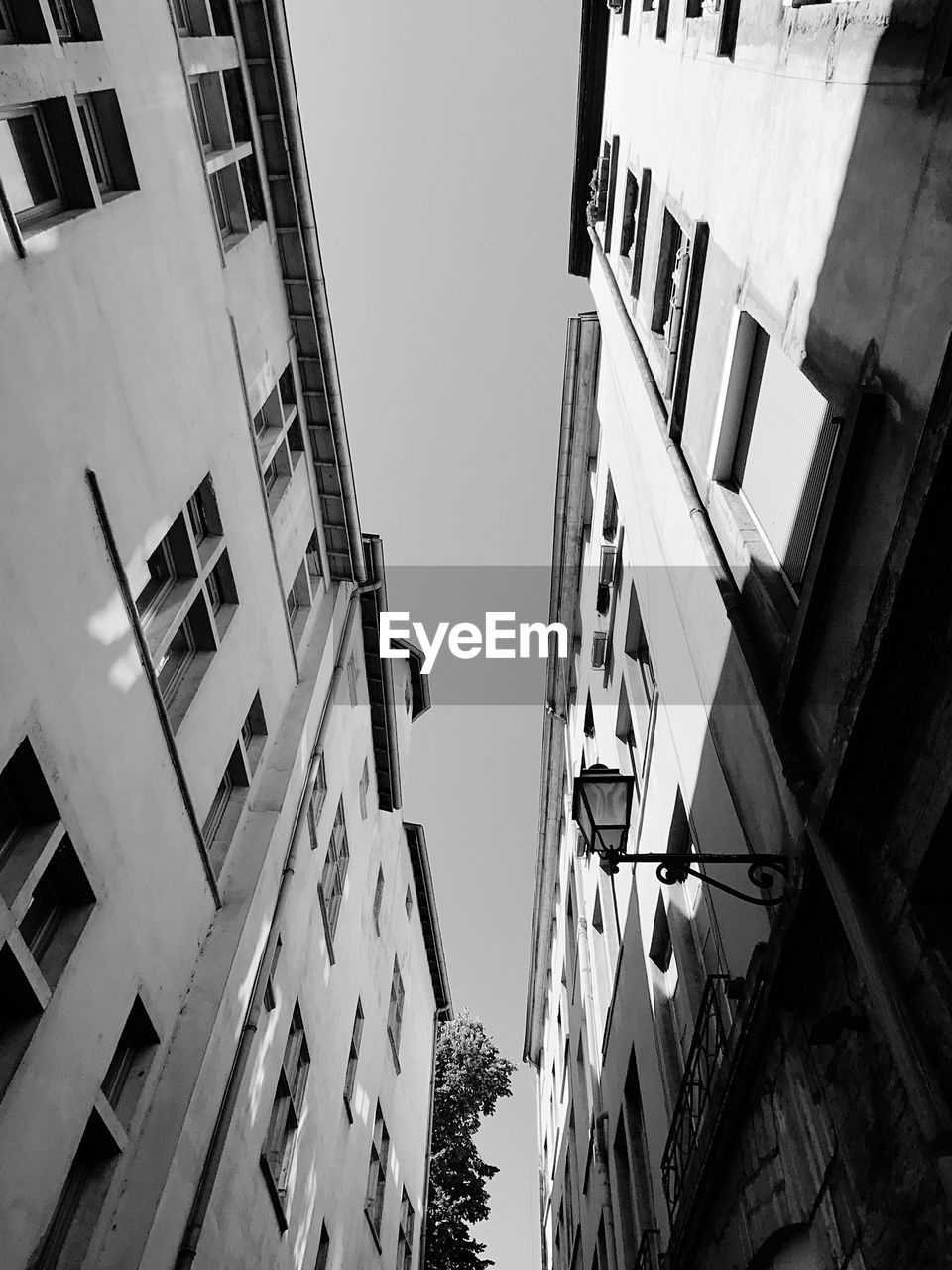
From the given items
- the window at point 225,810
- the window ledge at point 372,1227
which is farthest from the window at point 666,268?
the window ledge at point 372,1227

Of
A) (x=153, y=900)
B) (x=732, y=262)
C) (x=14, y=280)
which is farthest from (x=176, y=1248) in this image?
(x=732, y=262)

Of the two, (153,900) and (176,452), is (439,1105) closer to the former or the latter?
(153,900)

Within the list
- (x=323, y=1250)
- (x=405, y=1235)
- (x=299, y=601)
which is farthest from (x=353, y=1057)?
(x=299, y=601)

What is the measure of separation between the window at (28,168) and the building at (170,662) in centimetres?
3

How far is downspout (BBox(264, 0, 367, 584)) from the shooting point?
14820 millimetres

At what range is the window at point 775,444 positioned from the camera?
24.4ft

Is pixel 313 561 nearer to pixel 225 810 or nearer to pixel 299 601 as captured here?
pixel 299 601

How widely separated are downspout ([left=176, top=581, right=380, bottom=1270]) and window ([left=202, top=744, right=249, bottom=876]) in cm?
136

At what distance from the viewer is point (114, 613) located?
9523 millimetres

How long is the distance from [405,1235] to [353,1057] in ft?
28.6

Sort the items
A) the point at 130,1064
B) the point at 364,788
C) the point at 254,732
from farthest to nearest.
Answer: the point at 364,788, the point at 254,732, the point at 130,1064

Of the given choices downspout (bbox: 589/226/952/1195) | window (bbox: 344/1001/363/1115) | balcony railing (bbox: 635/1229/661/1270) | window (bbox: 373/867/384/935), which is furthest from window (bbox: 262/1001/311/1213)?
downspout (bbox: 589/226/952/1195)

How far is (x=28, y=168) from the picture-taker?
874cm

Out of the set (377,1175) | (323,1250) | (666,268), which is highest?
(666,268)
